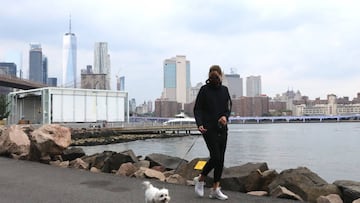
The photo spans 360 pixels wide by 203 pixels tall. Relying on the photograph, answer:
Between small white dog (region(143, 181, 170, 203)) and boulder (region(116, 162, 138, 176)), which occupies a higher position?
small white dog (region(143, 181, 170, 203))

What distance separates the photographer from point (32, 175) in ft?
29.5

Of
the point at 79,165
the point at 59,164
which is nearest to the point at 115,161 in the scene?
the point at 79,165

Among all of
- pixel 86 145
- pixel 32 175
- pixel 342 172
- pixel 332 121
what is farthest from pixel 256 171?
pixel 332 121

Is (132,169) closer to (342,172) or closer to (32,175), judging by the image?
(32,175)

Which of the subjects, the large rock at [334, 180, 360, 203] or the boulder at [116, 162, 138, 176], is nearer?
the large rock at [334, 180, 360, 203]

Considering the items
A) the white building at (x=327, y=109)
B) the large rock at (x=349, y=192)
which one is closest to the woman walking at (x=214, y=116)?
the large rock at (x=349, y=192)

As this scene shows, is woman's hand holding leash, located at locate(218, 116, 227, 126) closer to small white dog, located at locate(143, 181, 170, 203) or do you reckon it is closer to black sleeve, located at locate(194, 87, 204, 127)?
black sleeve, located at locate(194, 87, 204, 127)

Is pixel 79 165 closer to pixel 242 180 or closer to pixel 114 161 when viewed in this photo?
pixel 114 161

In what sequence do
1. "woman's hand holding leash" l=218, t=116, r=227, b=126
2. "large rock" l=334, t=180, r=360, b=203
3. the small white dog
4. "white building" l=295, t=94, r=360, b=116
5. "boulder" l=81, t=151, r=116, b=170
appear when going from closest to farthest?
1. the small white dog
2. "woman's hand holding leash" l=218, t=116, r=227, b=126
3. "large rock" l=334, t=180, r=360, b=203
4. "boulder" l=81, t=151, r=116, b=170
5. "white building" l=295, t=94, r=360, b=116

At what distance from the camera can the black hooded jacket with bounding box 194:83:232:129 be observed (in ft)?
19.8

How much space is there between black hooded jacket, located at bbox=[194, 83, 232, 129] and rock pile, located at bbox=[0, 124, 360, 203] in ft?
5.63

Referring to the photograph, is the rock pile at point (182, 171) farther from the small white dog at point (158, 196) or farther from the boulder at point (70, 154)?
the small white dog at point (158, 196)

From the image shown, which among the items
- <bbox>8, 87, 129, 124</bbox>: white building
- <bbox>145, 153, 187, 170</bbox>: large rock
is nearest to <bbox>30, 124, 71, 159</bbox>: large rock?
<bbox>145, 153, 187, 170</bbox>: large rock

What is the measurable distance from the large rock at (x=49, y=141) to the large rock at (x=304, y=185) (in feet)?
22.1
